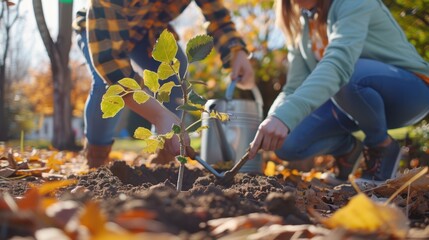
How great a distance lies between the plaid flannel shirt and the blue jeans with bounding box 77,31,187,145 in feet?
0.35

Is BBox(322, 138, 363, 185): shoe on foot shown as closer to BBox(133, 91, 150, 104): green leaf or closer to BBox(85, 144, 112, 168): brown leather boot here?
BBox(85, 144, 112, 168): brown leather boot

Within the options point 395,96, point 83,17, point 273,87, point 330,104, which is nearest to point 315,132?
point 330,104

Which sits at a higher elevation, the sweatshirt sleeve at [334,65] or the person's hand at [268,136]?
the sweatshirt sleeve at [334,65]

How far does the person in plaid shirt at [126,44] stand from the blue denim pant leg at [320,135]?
0.47 meters

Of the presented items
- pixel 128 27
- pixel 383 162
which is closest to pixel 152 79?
pixel 128 27

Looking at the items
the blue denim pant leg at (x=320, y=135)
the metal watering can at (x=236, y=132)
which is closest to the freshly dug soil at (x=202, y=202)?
the blue denim pant leg at (x=320, y=135)

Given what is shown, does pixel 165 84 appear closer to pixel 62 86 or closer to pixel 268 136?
pixel 268 136

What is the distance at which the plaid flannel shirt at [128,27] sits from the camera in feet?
7.29

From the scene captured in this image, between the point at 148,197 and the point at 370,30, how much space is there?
2.21m

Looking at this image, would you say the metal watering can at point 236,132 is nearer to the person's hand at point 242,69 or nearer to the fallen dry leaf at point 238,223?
the person's hand at point 242,69

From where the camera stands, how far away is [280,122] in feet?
6.14

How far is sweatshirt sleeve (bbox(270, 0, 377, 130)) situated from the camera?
1.94 meters

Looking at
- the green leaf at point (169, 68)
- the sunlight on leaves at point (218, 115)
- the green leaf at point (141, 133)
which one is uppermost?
the green leaf at point (169, 68)

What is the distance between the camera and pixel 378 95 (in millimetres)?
2680
